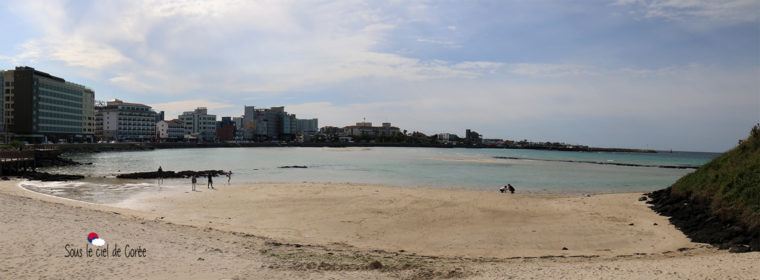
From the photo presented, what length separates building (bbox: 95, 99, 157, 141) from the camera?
561 ft

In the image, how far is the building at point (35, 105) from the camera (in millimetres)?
106625

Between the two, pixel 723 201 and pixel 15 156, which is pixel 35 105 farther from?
pixel 723 201

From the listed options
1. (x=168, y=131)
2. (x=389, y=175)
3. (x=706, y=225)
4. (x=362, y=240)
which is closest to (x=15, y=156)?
(x=389, y=175)

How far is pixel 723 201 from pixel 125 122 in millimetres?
201532

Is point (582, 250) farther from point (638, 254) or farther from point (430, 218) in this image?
point (430, 218)

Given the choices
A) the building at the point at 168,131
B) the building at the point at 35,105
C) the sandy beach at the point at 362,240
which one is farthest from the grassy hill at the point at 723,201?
the building at the point at 168,131

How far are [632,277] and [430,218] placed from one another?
10258 millimetres

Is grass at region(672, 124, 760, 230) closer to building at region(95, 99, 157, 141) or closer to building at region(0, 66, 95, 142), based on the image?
building at region(0, 66, 95, 142)

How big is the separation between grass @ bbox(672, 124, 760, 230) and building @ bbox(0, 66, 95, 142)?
133m

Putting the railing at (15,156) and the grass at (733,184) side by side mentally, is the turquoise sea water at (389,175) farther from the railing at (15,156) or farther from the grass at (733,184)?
the grass at (733,184)

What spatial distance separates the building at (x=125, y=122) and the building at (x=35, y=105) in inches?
1872

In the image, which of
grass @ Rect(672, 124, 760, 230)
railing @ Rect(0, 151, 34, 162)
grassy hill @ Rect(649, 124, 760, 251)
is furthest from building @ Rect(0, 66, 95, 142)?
grass @ Rect(672, 124, 760, 230)

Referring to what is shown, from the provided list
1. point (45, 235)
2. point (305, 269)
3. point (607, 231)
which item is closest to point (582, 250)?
point (607, 231)

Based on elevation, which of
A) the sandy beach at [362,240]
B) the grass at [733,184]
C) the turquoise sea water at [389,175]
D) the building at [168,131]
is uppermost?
the building at [168,131]
